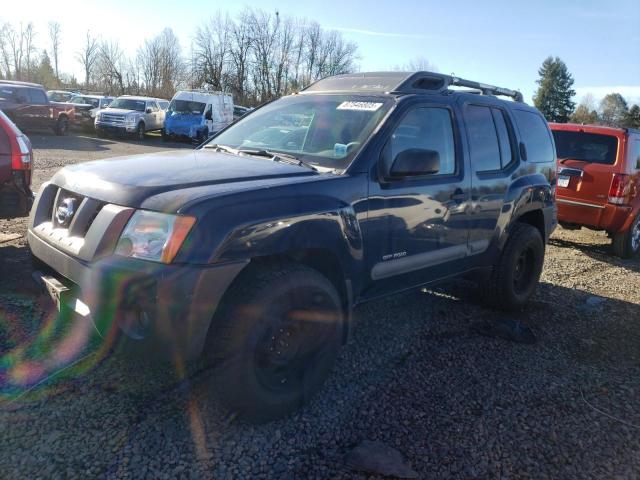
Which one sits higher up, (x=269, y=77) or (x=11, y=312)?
(x=269, y=77)

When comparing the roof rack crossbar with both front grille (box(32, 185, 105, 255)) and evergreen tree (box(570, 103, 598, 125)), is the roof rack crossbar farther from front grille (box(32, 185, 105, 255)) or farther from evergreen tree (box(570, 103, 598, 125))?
evergreen tree (box(570, 103, 598, 125))

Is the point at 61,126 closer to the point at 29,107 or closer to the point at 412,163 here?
the point at 29,107

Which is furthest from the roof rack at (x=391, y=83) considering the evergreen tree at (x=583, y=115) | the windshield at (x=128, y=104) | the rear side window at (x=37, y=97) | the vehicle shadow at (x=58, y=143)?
the evergreen tree at (x=583, y=115)

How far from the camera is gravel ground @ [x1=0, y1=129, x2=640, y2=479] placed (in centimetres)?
260

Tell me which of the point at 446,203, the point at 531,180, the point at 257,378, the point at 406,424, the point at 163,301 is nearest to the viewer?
the point at 163,301

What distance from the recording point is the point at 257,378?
2775mm

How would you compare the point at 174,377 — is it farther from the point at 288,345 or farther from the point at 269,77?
the point at 269,77

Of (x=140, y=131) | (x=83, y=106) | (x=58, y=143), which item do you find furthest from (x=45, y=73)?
(x=58, y=143)

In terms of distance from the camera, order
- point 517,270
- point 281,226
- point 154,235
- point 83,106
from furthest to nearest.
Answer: point 83,106
point 517,270
point 281,226
point 154,235

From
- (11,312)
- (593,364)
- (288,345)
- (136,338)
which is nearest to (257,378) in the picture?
(288,345)

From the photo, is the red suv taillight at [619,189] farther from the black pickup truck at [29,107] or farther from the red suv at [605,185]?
the black pickup truck at [29,107]

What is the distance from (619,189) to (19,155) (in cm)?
748

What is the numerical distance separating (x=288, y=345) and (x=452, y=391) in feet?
3.98

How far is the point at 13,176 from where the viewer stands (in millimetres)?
4988
